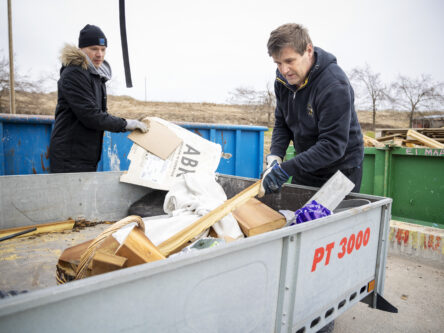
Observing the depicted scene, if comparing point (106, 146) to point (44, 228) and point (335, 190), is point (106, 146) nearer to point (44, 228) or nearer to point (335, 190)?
point (44, 228)

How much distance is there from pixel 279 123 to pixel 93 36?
1716 mm

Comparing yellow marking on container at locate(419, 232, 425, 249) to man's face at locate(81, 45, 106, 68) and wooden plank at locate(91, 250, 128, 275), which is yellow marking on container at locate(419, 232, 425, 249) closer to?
wooden plank at locate(91, 250, 128, 275)

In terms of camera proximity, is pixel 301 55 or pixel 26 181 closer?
pixel 301 55

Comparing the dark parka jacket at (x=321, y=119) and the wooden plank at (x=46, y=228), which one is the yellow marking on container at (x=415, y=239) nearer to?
the dark parka jacket at (x=321, y=119)

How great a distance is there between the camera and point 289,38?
1.72m

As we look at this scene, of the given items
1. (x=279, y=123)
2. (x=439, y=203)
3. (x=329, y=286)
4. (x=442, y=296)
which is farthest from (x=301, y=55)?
(x=439, y=203)

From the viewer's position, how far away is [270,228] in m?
1.62

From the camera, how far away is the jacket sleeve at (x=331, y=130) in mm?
1751

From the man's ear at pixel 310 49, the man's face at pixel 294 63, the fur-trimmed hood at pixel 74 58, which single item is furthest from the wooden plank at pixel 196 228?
the fur-trimmed hood at pixel 74 58

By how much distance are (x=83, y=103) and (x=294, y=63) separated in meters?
1.68

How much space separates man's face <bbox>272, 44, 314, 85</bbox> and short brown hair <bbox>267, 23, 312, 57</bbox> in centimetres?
2

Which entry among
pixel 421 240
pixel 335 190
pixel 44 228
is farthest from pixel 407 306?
pixel 44 228

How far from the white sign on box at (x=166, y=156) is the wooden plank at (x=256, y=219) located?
34.8 inches

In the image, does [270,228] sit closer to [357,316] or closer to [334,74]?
[334,74]
